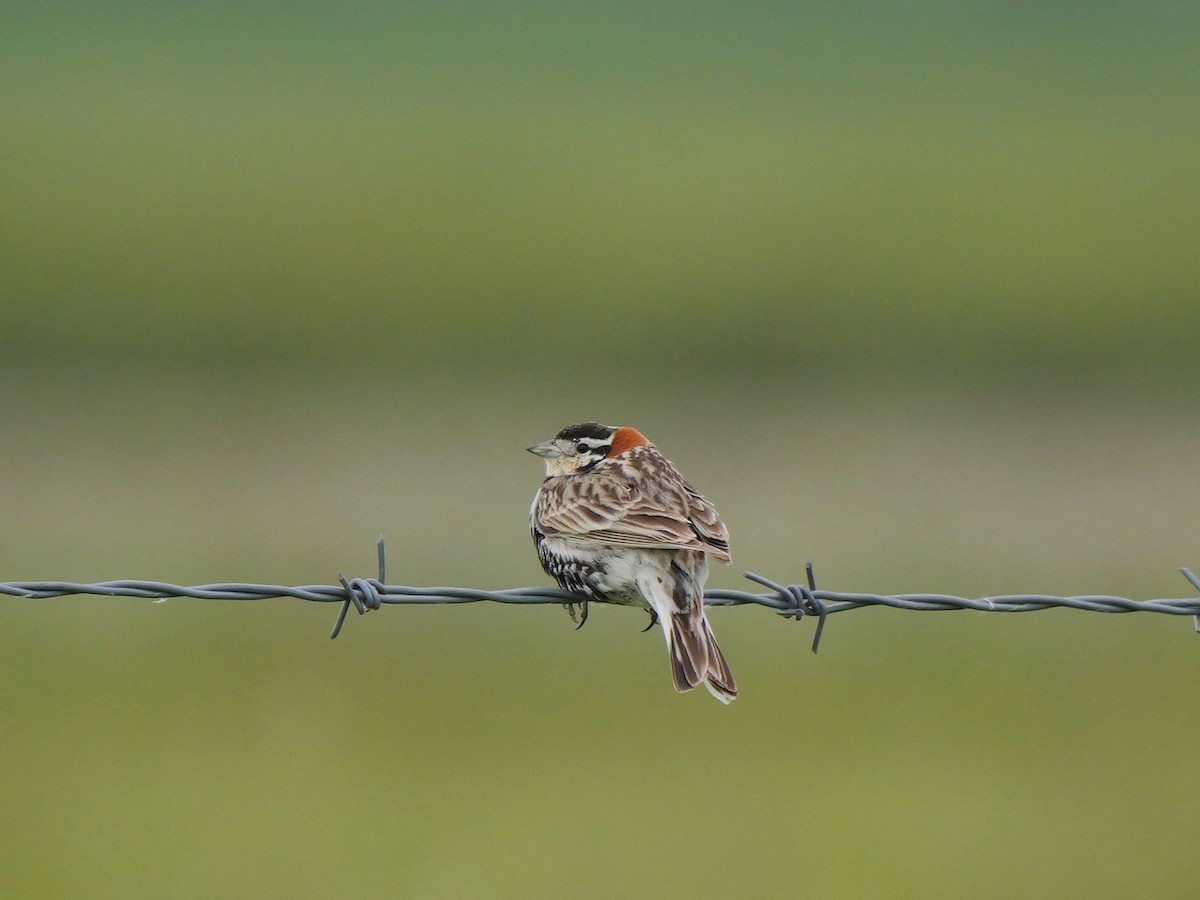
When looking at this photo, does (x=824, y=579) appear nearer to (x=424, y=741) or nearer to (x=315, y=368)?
(x=424, y=741)

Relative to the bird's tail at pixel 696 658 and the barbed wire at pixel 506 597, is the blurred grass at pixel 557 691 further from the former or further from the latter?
the barbed wire at pixel 506 597

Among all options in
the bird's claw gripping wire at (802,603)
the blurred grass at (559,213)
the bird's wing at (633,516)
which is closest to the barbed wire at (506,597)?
the bird's claw gripping wire at (802,603)

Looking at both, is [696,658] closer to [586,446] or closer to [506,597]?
[506,597]

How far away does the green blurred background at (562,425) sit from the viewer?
11.4 m

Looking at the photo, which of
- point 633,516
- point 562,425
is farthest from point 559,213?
point 633,516

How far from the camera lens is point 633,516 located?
26.0 feet

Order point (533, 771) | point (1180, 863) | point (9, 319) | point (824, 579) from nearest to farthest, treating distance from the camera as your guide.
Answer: point (1180, 863), point (533, 771), point (824, 579), point (9, 319)

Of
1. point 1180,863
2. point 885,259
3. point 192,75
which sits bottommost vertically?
point 1180,863

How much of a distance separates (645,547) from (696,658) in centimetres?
60

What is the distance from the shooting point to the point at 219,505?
1819cm

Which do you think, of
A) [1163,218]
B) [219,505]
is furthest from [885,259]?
[219,505]

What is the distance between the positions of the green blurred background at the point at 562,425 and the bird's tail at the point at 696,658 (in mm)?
3471

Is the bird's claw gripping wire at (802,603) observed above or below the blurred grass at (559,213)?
below

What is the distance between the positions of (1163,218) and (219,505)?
615 inches
